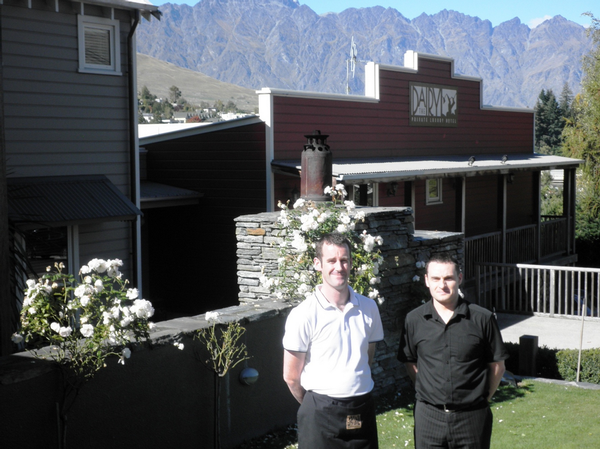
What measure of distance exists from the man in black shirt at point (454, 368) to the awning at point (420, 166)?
24.6 ft

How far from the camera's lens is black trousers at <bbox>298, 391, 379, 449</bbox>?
3945 mm

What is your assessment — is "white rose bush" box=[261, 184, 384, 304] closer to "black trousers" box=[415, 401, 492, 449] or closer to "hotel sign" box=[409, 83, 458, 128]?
"black trousers" box=[415, 401, 492, 449]

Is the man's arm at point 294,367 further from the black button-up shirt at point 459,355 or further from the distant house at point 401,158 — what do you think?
the distant house at point 401,158

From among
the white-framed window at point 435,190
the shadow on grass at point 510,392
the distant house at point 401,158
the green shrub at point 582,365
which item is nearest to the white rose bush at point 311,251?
the shadow on grass at point 510,392

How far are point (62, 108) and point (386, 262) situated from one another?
4.58 metres

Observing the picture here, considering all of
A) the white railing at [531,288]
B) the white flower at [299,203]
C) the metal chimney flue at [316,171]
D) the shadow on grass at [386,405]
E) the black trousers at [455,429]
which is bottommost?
the shadow on grass at [386,405]

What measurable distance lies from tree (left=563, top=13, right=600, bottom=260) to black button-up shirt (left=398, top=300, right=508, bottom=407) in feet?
68.0

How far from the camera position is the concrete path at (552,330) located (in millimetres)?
11453

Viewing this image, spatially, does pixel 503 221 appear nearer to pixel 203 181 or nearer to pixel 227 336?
pixel 203 181

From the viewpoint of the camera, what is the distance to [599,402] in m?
7.93

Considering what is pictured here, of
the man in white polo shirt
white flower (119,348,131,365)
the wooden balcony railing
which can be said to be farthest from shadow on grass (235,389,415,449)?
the wooden balcony railing

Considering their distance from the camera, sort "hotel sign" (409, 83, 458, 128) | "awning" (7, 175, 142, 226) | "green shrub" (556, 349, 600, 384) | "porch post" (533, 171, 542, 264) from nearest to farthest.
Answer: "awning" (7, 175, 142, 226) < "green shrub" (556, 349, 600, 384) < "hotel sign" (409, 83, 458, 128) < "porch post" (533, 171, 542, 264)

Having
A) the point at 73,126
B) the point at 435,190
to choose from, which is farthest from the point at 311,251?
the point at 435,190

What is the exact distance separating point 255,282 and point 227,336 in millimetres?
1945
